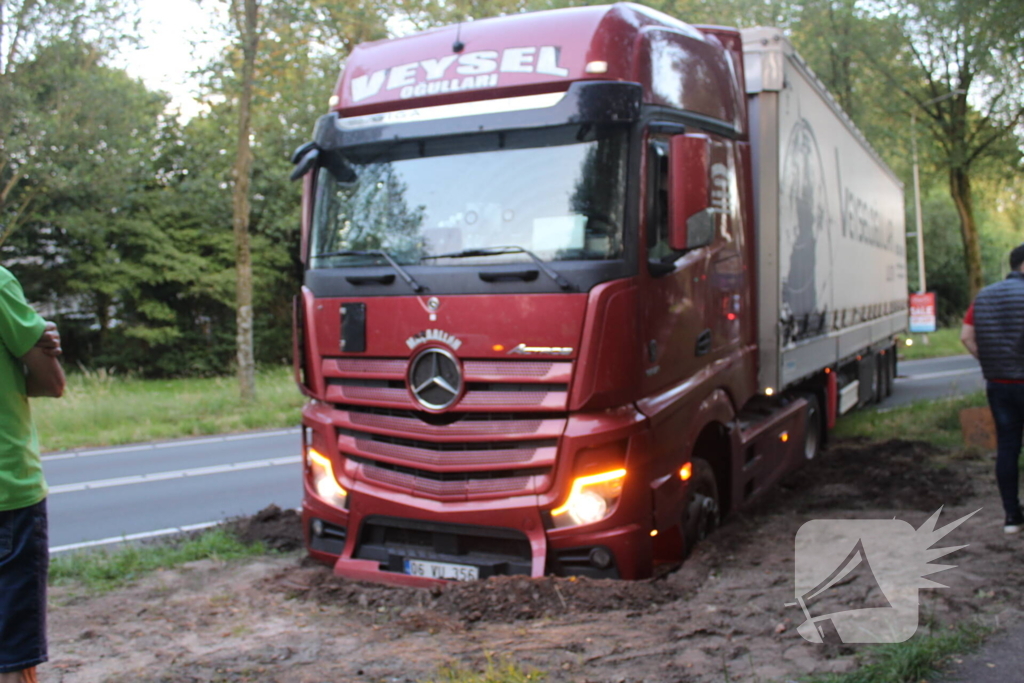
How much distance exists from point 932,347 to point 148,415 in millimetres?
23748

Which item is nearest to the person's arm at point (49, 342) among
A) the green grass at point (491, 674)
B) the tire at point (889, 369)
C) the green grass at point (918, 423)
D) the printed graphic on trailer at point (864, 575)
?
the green grass at point (491, 674)

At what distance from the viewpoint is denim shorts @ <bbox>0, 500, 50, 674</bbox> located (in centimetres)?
318

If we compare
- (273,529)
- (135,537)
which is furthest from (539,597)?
(135,537)

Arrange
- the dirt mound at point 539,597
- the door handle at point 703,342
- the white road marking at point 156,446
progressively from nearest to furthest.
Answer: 1. the dirt mound at point 539,597
2. the door handle at point 703,342
3. the white road marking at point 156,446

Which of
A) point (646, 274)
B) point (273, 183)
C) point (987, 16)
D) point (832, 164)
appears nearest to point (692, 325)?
point (646, 274)

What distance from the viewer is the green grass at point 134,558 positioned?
19.4ft

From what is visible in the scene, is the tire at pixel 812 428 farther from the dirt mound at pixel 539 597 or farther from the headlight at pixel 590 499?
the dirt mound at pixel 539 597

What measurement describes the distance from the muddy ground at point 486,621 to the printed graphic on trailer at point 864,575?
9 cm

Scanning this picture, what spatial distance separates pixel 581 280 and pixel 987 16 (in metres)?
10.7

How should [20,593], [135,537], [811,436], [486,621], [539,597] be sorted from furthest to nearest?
[811,436] → [135,537] → [539,597] → [486,621] → [20,593]

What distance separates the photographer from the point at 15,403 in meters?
3.25

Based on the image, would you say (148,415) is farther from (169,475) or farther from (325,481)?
(325,481)

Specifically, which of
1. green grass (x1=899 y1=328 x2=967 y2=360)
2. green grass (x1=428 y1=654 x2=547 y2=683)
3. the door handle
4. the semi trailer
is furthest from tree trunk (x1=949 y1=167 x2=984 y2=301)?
green grass (x1=428 y1=654 x2=547 y2=683)

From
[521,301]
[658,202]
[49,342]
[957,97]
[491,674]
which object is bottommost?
[491,674]
